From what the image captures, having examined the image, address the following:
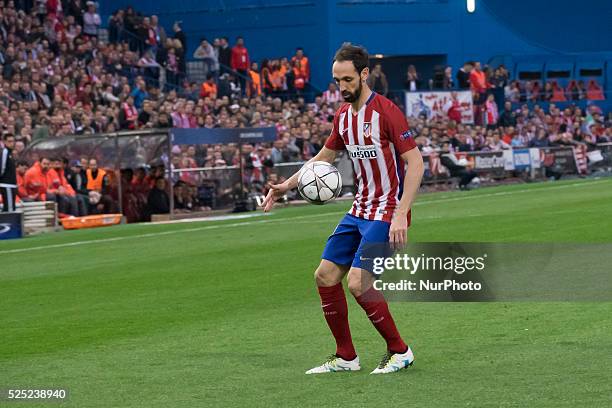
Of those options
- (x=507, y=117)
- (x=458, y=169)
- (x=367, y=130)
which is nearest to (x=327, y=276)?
(x=367, y=130)

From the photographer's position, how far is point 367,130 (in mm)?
8570

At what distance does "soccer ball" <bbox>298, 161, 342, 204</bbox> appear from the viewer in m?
8.82

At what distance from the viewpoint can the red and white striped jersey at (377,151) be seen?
8523mm

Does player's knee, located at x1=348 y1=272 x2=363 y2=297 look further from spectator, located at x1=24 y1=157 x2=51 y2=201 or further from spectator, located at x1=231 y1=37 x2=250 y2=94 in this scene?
spectator, located at x1=231 y1=37 x2=250 y2=94

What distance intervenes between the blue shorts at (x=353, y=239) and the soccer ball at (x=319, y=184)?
222 millimetres

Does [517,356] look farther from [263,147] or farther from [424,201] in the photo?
[263,147]

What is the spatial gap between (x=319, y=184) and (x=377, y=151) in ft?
1.65

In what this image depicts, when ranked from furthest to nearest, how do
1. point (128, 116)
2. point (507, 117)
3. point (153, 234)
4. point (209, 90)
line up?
point (507, 117)
point (209, 90)
point (128, 116)
point (153, 234)

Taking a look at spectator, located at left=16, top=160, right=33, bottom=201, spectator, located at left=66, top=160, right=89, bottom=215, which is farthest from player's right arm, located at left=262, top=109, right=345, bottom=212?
spectator, located at left=66, top=160, right=89, bottom=215

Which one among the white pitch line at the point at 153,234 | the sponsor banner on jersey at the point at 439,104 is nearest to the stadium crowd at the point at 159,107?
the sponsor banner on jersey at the point at 439,104

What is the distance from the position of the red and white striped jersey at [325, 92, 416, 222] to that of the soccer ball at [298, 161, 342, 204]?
0.20 metres

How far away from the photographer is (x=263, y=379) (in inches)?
336

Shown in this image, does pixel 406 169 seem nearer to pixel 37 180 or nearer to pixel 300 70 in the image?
pixel 37 180

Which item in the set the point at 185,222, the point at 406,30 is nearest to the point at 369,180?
the point at 185,222
